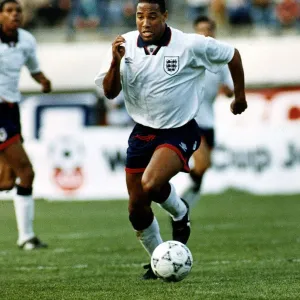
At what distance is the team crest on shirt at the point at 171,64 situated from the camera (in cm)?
775

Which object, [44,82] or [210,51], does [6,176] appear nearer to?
[44,82]

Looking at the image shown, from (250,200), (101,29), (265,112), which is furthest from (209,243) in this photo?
(101,29)

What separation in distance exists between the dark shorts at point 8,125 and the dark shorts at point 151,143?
303cm

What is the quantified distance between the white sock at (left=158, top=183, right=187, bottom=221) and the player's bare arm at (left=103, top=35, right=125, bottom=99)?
3.24ft

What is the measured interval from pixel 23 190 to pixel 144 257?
1.94m

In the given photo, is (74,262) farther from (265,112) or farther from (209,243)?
(265,112)

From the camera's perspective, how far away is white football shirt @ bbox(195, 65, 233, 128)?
12586 millimetres

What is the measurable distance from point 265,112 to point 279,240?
12.0 metres

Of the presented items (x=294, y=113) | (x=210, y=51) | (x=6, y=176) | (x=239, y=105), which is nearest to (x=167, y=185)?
(x=239, y=105)

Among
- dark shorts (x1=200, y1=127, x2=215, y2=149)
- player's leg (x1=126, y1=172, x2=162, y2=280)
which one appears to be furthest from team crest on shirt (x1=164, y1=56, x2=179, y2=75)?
dark shorts (x1=200, y1=127, x2=215, y2=149)

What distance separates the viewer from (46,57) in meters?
26.1

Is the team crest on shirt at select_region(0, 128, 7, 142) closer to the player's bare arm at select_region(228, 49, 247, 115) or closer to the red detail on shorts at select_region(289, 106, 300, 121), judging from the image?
the player's bare arm at select_region(228, 49, 247, 115)

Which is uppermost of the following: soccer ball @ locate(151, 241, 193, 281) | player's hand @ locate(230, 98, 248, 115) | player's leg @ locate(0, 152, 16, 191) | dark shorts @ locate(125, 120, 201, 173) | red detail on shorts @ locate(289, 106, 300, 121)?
player's hand @ locate(230, 98, 248, 115)

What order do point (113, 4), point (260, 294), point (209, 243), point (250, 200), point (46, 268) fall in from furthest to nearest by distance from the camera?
point (113, 4) → point (250, 200) → point (209, 243) → point (46, 268) → point (260, 294)
